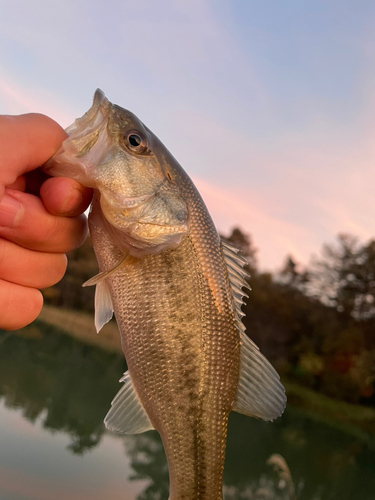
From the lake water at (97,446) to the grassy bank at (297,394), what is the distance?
918mm

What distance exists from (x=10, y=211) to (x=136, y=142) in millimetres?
708

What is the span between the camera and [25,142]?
1.79m

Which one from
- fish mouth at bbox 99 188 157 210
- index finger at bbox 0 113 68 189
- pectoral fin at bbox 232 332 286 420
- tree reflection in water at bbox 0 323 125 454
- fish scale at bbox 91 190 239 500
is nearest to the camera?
index finger at bbox 0 113 68 189

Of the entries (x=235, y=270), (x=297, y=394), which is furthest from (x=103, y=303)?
(x=297, y=394)

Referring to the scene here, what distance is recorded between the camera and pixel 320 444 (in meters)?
20.2

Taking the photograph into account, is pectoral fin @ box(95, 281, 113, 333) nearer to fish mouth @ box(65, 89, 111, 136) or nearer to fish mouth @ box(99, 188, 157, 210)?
fish mouth @ box(99, 188, 157, 210)

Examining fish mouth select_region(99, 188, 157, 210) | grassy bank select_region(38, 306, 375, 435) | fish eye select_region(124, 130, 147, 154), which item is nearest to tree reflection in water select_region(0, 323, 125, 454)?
grassy bank select_region(38, 306, 375, 435)

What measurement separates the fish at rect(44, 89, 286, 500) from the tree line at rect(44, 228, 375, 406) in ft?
75.9

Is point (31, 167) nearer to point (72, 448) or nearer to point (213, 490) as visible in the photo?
point (213, 490)

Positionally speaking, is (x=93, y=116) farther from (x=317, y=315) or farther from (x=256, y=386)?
(x=317, y=315)

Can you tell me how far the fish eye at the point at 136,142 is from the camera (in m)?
1.98

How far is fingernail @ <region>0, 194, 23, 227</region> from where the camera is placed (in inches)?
72.2

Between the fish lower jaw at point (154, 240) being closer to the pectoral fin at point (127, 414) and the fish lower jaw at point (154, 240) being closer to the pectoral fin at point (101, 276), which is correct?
the pectoral fin at point (101, 276)

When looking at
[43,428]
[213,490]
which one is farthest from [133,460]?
[213,490]
